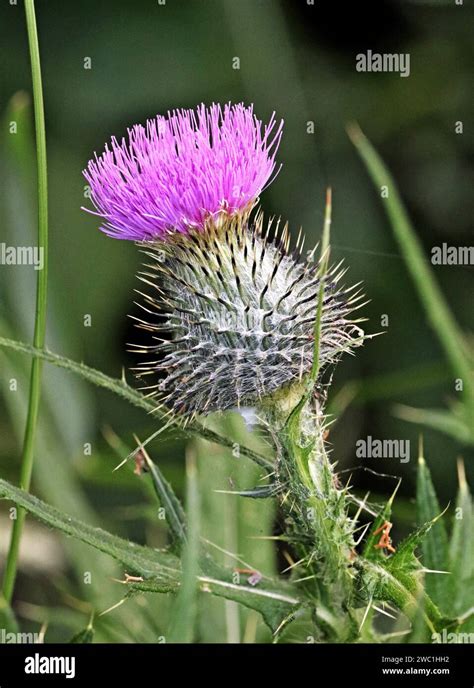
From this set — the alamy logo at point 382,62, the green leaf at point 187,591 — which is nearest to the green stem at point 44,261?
the green leaf at point 187,591

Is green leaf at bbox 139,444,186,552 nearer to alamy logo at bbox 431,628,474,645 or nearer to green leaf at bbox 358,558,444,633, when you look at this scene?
green leaf at bbox 358,558,444,633

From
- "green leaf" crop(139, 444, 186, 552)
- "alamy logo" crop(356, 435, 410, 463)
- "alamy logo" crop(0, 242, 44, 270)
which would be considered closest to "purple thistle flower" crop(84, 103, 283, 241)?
"green leaf" crop(139, 444, 186, 552)

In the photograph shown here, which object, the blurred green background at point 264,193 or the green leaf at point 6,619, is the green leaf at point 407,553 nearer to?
the green leaf at point 6,619

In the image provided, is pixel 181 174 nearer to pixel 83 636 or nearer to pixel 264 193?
pixel 83 636

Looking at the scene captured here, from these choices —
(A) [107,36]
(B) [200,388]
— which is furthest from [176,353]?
(A) [107,36]

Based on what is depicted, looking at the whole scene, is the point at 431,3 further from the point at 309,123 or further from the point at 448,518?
the point at 448,518
